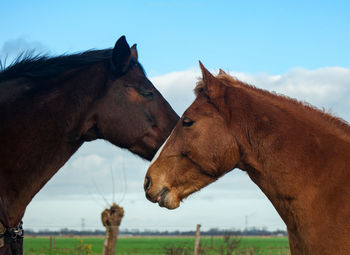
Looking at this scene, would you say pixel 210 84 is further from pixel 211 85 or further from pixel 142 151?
pixel 142 151

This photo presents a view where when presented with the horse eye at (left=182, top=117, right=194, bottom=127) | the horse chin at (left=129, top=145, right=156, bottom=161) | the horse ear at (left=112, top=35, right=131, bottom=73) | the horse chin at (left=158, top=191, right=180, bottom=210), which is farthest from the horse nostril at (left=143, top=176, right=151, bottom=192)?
the horse ear at (left=112, top=35, right=131, bottom=73)

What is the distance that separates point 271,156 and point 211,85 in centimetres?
88

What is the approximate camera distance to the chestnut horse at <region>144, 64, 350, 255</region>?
3916 mm

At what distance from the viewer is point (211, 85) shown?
4527mm

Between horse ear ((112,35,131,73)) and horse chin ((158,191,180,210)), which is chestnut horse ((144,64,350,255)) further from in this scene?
horse ear ((112,35,131,73))

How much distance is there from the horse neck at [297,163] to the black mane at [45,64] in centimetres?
160

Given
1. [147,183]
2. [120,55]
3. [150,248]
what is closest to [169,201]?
[147,183]

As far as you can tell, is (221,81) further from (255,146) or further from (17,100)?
(17,100)

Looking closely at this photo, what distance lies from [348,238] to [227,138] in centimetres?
131

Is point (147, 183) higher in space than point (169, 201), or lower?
higher

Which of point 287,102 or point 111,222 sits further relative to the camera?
point 111,222

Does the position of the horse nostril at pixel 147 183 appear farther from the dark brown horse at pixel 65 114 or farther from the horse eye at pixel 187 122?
the horse eye at pixel 187 122

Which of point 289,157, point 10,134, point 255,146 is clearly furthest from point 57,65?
point 289,157

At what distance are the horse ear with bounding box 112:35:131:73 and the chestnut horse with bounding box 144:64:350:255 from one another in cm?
82
